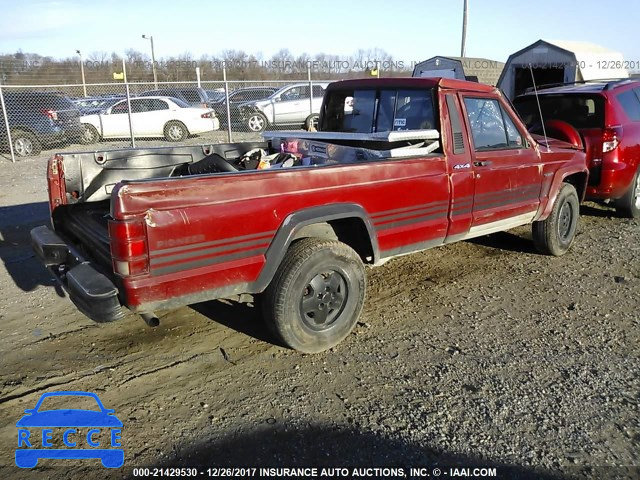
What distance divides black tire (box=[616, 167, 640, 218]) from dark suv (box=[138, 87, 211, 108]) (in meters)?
13.7

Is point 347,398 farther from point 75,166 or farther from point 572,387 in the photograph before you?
point 75,166

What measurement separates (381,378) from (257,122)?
15.6 meters

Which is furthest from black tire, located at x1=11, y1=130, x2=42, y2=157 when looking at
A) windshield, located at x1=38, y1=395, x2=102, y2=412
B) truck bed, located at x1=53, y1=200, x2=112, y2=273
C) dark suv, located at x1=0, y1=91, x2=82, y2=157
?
windshield, located at x1=38, y1=395, x2=102, y2=412

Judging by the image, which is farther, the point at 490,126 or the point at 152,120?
the point at 152,120

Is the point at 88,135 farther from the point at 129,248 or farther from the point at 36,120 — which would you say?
the point at 129,248

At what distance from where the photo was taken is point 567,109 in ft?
23.5

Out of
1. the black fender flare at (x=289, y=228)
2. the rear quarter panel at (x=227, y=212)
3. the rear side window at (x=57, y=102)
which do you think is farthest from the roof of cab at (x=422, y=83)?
the rear side window at (x=57, y=102)

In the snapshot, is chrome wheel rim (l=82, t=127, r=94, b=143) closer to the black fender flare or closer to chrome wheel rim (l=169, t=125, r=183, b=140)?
chrome wheel rim (l=169, t=125, r=183, b=140)

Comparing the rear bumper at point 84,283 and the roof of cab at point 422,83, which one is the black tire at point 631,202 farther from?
the rear bumper at point 84,283

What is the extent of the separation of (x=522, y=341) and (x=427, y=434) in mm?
1440

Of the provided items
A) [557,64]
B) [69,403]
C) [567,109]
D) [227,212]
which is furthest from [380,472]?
[557,64]

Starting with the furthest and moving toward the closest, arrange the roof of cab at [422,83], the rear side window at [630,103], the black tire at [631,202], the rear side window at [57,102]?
the rear side window at [57,102]
the black tire at [631,202]
the rear side window at [630,103]
the roof of cab at [422,83]

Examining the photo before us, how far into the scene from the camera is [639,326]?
164 inches

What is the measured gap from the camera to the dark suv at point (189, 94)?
712 inches
